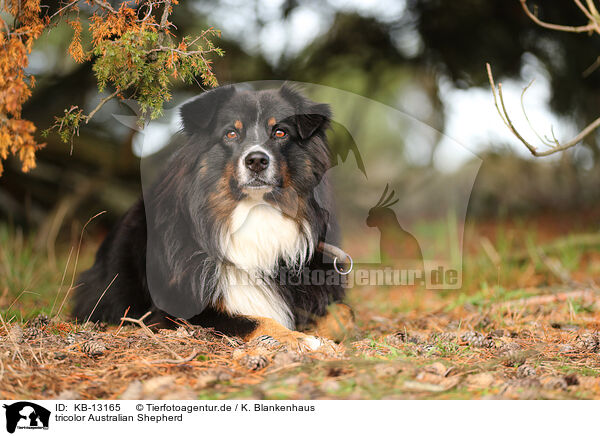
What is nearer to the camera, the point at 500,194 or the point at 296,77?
the point at 296,77

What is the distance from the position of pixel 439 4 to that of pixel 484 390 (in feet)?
13.4

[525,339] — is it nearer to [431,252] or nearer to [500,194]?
[431,252]

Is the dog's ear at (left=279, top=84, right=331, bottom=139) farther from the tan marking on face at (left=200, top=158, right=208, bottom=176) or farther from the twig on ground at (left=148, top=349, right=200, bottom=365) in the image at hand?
the twig on ground at (left=148, top=349, right=200, bottom=365)

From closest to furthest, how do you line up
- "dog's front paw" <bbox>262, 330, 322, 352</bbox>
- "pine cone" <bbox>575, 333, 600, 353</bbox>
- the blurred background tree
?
"dog's front paw" <bbox>262, 330, 322, 352</bbox>
"pine cone" <bbox>575, 333, 600, 353</bbox>
the blurred background tree

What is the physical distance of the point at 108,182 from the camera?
6.35m

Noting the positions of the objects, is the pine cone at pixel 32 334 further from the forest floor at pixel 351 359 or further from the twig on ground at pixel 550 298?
the twig on ground at pixel 550 298

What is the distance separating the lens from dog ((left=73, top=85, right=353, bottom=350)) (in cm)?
277

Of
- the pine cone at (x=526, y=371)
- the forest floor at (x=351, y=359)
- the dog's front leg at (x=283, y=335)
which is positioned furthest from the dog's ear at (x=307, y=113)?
the pine cone at (x=526, y=371)

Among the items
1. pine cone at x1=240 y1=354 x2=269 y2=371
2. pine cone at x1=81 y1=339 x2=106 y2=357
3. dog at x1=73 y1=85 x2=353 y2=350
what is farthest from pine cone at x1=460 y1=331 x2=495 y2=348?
pine cone at x1=81 y1=339 x2=106 y2=357
